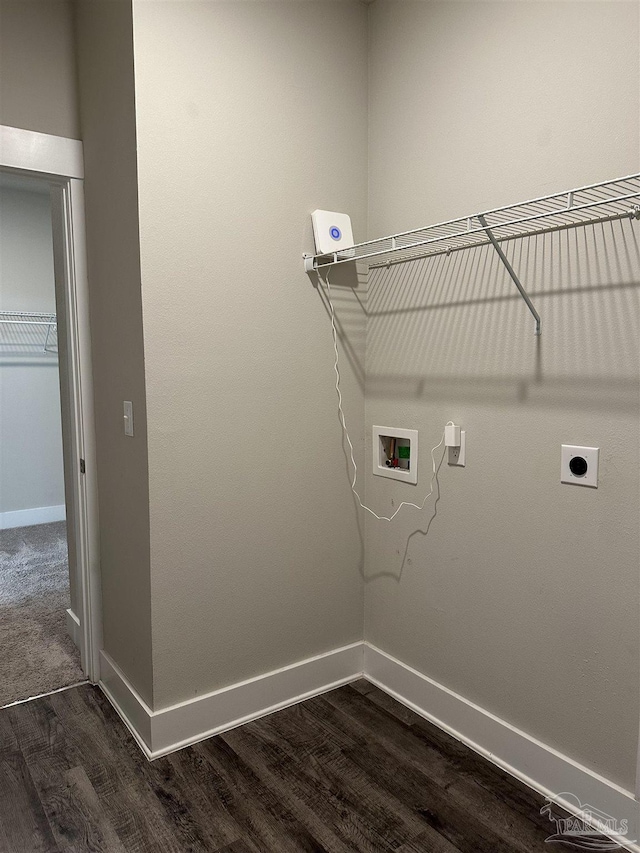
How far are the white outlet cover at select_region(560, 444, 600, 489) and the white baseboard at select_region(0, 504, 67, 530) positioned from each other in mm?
4178

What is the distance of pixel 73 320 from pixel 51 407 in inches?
112

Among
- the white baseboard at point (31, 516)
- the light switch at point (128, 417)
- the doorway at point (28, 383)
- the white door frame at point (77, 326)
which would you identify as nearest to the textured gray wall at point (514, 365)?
the light switch at point (128, 417)

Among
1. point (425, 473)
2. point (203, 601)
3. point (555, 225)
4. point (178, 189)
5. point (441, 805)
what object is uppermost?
point (178, 189)

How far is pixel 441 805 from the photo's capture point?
1.68m

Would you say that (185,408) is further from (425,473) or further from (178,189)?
(425,473)

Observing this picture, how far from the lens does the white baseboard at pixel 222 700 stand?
192 cm

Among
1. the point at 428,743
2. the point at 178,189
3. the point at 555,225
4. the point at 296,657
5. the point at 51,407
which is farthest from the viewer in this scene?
the point at 51,407

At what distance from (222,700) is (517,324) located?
4.95 ft

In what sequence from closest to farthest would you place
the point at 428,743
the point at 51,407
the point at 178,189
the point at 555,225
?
the point at 555,225 → the point at 178,189 → the point at 428,743 → the point at 51,407

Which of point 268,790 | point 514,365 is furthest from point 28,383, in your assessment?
point 514,365

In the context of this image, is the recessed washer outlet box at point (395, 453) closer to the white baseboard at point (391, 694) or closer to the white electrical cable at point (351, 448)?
the white electrical cable at point (351, 448)

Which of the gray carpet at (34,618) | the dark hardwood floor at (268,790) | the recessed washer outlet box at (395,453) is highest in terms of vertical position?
the recessed washer outlet box at (395,453)

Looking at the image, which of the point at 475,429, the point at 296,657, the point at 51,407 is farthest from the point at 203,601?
the point at 51,407

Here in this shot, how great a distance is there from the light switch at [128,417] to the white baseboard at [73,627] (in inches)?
43.1
